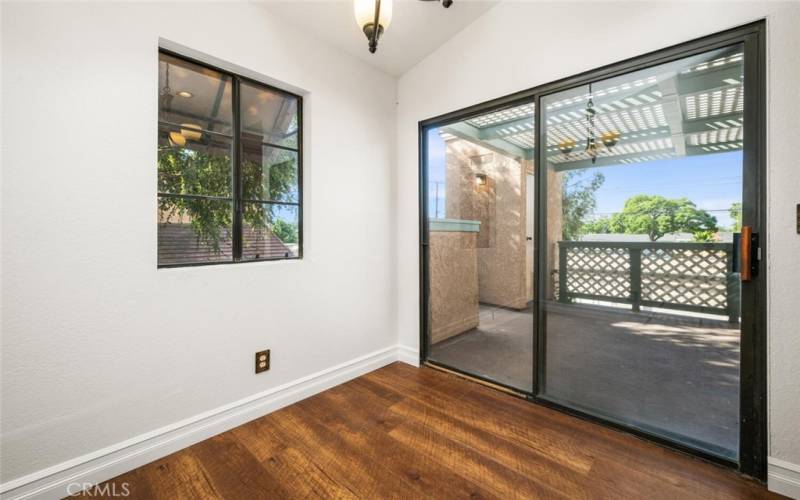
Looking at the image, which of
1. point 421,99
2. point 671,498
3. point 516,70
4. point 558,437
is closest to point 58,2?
point 421,99

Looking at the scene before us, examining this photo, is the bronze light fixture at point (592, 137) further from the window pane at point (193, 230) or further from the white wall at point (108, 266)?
the window pane at point (193, 230)

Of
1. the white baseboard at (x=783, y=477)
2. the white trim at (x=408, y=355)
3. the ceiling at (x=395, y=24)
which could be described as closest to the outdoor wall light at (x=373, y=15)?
the ceiling at (x=395, y=24)

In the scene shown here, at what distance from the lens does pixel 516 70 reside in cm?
237

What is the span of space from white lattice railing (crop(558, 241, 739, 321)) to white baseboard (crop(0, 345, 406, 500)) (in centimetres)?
187

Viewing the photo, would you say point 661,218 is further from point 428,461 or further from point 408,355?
point 408,355

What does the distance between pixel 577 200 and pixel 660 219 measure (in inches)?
17.7

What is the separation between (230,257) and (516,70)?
2.31 meters

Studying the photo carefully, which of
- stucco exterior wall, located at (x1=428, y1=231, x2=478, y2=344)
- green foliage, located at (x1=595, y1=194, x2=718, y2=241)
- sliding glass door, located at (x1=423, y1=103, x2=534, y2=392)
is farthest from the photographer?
stucco exterior wall, located at (x1=428, y1=231, x2=478, y2=344)

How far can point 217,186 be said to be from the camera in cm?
212

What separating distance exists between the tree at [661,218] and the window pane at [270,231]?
2130 mm

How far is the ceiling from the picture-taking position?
2.24m

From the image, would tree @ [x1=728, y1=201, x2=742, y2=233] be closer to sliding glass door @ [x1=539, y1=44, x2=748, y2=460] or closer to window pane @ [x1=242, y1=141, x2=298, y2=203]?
sliding glass door @ [x1=539, y1=44, x2=748, y2=460]

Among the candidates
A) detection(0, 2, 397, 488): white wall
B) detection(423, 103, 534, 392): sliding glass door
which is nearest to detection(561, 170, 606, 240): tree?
detection(423, 103, 534, 392): sliding glass door

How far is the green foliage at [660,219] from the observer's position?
178 centimetres
